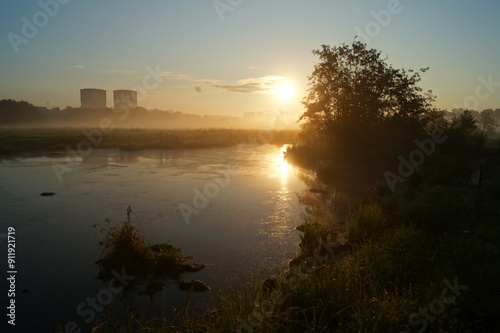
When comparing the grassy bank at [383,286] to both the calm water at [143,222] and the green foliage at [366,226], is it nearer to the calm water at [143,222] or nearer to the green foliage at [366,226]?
the green foliage at [366,226]

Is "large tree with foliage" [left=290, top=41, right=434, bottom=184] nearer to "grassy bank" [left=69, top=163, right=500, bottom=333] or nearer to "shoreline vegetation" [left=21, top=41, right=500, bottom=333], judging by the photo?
"shoreline vegetation" [left=21, top=41, right=500, bottom=333]

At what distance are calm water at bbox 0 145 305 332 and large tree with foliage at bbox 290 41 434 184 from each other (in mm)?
7895

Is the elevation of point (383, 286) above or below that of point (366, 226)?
below

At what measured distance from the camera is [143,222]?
41.8 feet

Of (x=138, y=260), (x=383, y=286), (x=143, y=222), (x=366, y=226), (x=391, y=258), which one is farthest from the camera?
(x=143, y=222)

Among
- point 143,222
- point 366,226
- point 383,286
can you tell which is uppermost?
point 366,226

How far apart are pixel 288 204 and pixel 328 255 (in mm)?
6758

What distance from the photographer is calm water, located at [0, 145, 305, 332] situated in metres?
7.61

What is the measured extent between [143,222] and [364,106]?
22202 mm

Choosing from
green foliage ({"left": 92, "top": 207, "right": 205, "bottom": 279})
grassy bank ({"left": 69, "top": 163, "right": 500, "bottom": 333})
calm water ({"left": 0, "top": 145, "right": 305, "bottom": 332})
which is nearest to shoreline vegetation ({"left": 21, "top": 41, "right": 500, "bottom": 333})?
grassy bank ({"left": 69, "top": 163, "right": 500, "bottom": 333})

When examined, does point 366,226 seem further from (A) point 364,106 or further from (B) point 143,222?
(A) point 364,106

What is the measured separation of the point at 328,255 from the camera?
372 inches

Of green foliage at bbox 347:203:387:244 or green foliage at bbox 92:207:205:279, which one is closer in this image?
green foliage at bbox 92:207:205:279

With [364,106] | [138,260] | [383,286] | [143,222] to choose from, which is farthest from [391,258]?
[364,106]
